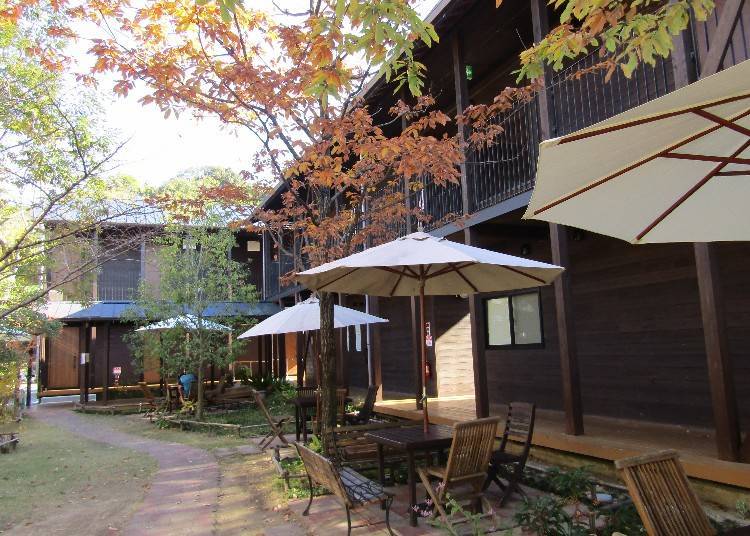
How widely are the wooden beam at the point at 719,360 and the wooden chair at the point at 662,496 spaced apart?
2.00 metres

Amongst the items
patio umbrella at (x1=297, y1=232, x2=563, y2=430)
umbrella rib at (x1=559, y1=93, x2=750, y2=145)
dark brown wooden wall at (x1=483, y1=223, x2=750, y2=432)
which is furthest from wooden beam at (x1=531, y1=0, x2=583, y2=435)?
umbrella rib at (x1=559, y1=93, x2=750, y2=145)

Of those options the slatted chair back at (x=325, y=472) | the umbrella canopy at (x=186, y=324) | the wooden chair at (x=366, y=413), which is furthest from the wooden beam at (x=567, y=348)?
the umbrella canopy at (x=186, y=324)

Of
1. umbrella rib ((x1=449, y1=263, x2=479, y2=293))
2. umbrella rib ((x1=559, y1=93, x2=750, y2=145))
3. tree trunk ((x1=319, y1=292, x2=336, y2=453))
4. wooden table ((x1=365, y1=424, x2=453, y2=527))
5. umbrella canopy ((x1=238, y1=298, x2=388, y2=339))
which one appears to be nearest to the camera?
umbrella rib ((x1=559, y1=93, x2=750, y2=145))

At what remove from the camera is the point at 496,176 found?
882 cm

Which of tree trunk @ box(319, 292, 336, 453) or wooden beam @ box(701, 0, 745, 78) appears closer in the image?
wooden beam @ box(701, 0, 745, 78)

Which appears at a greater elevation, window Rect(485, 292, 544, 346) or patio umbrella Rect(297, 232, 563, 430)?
patio umbrella Rect(297, 232, 563, 430)

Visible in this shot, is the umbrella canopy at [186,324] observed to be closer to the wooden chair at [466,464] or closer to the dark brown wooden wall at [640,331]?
the dark brown wooden wall at [640,331]

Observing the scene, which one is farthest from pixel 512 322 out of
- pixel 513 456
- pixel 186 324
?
pixel 186 324

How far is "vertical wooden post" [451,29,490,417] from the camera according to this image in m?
7.81

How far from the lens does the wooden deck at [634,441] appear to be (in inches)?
184

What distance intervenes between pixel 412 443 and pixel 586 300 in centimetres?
467

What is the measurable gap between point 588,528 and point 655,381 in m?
4.13

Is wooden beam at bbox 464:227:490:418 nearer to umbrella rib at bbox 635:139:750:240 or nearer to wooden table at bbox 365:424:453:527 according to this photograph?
wooden table at bbox 365:424:453:527

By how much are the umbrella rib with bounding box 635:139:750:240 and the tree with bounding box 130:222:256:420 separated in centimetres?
1211
